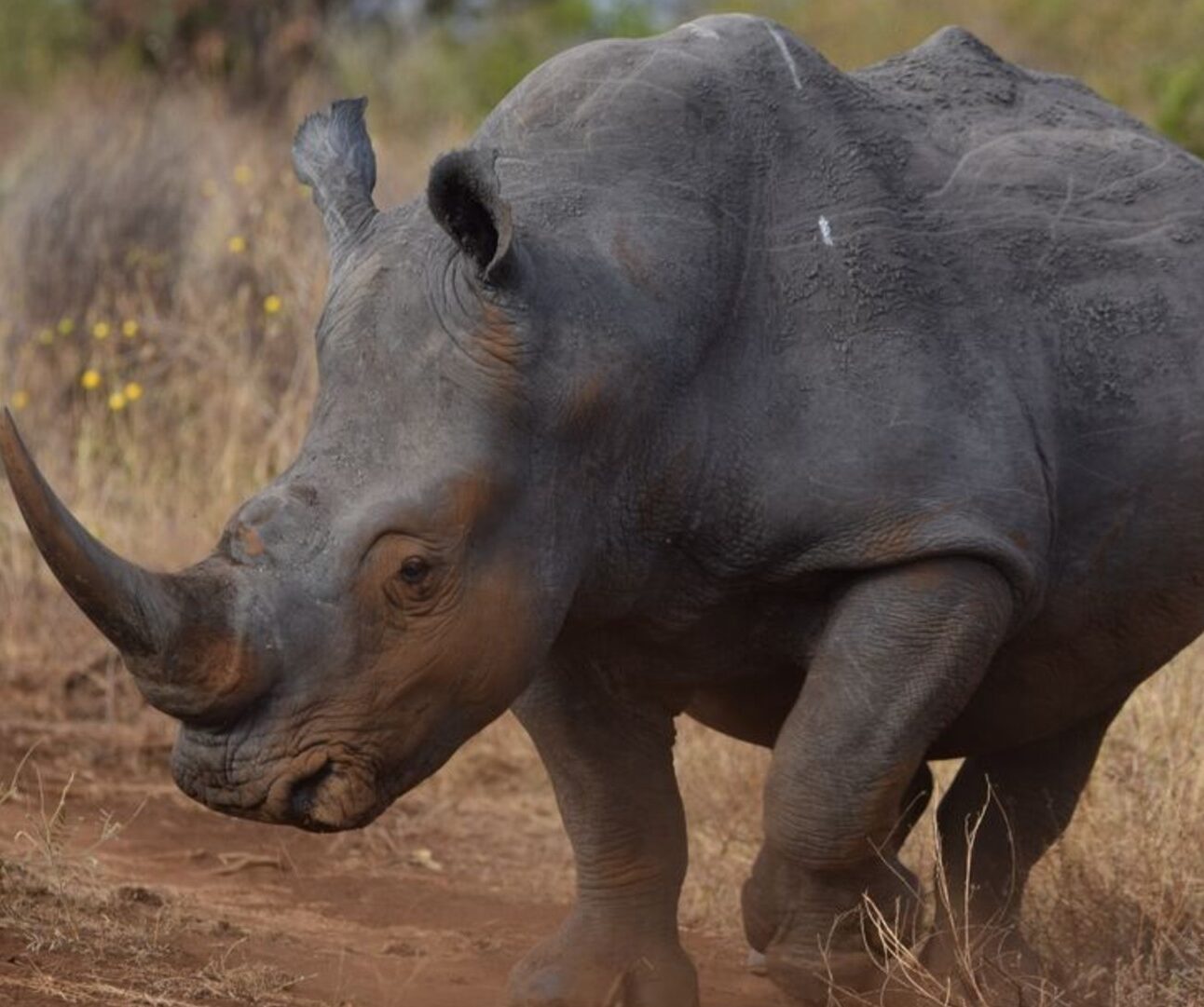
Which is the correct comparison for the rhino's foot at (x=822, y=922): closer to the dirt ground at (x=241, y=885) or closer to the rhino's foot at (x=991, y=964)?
the rhino's foot at (x=991, y=964)

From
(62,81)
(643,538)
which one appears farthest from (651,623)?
(62,81)

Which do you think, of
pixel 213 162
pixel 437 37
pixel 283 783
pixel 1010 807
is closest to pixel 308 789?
pixel 283 783

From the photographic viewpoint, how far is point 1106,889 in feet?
19.9

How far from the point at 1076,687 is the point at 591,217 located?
162 cm

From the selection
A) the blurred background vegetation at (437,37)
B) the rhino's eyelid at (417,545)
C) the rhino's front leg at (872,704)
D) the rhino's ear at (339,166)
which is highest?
the rhino's ear at (339,166)

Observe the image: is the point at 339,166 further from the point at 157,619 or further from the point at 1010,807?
the point at 1010,807

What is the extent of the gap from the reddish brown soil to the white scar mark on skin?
7.00ft

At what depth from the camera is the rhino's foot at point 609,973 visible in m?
5.57

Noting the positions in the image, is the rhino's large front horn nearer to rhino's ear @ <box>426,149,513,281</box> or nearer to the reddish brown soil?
rhino's ear @ <box>426,149,513,281</box>

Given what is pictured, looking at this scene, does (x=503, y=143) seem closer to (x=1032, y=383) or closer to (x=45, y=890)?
(x=1032, y=383)

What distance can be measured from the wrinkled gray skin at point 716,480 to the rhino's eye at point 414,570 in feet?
0.05

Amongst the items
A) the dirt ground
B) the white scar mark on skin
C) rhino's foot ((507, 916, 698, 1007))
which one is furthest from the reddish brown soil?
the white scar mark on skin

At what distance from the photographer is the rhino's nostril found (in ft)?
14.3

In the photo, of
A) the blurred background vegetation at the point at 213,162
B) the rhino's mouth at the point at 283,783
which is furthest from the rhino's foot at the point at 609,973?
the blurred background vegetation at the point at 213,162
